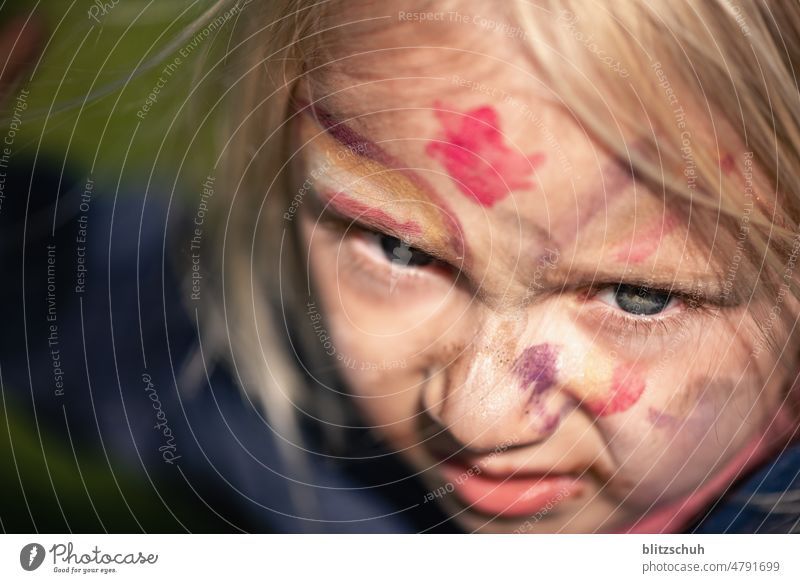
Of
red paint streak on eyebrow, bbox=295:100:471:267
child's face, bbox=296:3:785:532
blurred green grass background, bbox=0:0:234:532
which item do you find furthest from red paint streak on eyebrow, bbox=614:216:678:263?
blurred green grass background, bbox=0:0:234:532

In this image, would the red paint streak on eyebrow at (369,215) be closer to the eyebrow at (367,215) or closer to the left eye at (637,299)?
the eyebrow at (367,215)

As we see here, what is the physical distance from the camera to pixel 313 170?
638mm

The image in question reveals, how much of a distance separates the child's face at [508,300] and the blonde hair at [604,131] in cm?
2

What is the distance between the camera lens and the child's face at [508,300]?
619mm

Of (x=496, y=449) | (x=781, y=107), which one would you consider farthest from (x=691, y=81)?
(x=496, y=449)

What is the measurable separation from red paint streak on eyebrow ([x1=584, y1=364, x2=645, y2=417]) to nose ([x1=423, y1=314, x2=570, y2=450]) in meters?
0.02

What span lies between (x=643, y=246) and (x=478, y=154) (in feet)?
0.47

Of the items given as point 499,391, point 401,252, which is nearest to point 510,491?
point 499,391

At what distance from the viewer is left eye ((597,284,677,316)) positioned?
2.11 ft

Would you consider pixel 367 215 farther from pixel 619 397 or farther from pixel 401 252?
pixel 619 397

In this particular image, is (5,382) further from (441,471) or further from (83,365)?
(441,471)

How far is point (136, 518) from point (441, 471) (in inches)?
9.8
